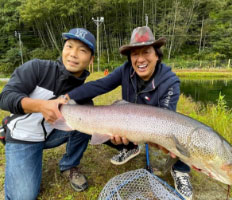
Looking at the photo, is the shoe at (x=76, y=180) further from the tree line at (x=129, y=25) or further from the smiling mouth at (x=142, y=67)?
the tree line at (x=129, y=25)

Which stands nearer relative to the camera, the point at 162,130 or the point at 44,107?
the point at 162,130

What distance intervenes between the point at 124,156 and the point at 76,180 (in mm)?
896

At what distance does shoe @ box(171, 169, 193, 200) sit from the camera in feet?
7.93

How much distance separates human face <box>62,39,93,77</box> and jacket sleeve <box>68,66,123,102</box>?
0.33m

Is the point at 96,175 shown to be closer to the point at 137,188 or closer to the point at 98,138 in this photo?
the point at 137,188

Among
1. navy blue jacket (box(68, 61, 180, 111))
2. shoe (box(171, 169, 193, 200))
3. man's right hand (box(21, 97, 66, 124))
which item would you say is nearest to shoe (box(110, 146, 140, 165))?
shoe (box(171, 169, 193, 200))

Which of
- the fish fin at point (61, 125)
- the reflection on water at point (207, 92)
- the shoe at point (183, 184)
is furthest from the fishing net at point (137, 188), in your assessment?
the reflection on water at point (207, 92)

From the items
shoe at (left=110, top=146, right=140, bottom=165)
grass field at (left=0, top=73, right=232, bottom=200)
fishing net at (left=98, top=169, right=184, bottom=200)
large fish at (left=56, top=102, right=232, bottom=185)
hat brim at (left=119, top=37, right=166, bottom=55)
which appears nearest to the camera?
large fish at (left=56, top=102, right=232, bottom=185)

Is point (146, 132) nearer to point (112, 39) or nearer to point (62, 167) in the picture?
point (62, 167)

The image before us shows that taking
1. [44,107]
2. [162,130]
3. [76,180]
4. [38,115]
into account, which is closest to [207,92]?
[162,130]

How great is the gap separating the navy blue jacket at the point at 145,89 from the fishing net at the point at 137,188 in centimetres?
107

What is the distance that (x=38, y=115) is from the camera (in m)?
2.67

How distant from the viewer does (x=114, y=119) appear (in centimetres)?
240

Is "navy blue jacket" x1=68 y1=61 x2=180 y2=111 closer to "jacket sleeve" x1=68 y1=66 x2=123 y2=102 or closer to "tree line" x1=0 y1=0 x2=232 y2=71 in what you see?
"jacket sleeve" x1=68 y1=66 x2=123 y2=102
